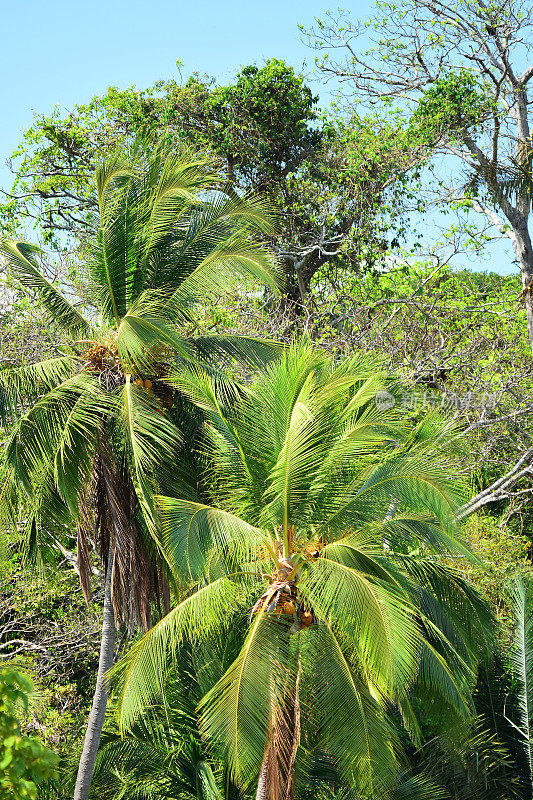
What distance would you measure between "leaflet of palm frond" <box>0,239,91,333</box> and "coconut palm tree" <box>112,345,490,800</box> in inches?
79.8

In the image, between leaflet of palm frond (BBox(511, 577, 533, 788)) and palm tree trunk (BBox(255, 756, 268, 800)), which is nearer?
palm tree trunk (BBox(255, 756, 268, 800))

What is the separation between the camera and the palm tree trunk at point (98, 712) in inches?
371

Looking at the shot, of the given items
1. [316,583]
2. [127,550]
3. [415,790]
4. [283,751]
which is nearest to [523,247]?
[415,790]

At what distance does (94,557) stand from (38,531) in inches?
210

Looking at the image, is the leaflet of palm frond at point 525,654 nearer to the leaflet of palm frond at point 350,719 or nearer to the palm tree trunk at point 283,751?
the leaflet of palm frond at point 350,719

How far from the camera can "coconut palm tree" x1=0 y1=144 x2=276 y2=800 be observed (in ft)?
27.8

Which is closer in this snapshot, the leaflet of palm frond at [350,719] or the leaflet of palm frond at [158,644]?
the leaflet of palm frond at [350,719]

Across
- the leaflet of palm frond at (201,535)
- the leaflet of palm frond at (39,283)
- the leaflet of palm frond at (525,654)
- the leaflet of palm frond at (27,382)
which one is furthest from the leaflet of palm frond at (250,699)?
the leaflet of palm frond at (525,654)

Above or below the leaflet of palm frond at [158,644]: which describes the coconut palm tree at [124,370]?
above

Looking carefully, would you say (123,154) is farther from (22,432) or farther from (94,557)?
(94,557)

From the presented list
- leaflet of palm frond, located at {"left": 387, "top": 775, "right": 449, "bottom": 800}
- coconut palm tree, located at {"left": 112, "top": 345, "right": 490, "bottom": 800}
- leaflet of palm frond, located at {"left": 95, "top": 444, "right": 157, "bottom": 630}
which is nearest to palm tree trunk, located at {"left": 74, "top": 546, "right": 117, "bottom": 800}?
leaflet of palm frond, located at {"left": 95, "top": 444, "right": 157, "bottom": 630}

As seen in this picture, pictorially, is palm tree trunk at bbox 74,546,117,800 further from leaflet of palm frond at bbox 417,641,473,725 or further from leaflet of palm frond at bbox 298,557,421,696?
leaflet of palm frond at bbox 417,641,473,725

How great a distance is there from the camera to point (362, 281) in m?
18.2

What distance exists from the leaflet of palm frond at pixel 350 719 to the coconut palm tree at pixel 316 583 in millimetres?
14
